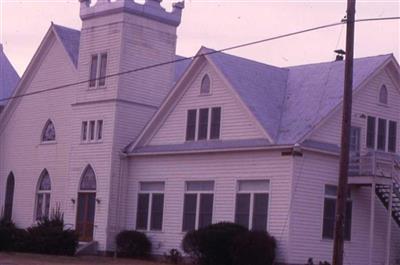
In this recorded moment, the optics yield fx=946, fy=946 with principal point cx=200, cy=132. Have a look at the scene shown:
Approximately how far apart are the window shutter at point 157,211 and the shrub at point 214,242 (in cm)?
440

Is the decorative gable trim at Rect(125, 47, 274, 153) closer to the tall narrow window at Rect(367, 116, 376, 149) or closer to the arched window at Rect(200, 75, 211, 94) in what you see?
the arched window at Rect(200, 75, 211, 94)

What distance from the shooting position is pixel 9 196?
169 feet

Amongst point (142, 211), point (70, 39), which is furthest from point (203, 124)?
point (70, 39)

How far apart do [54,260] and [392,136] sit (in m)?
15.1

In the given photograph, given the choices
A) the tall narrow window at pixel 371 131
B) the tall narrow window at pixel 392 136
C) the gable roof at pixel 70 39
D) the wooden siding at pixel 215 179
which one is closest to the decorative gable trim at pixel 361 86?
the wooden siding at pixel 215 179

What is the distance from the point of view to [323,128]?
36.6 metres

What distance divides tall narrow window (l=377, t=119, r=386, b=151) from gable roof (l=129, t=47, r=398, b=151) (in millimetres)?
2527

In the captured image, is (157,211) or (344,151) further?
(157,211)

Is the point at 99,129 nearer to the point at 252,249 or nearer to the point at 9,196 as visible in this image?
the point at 9,196

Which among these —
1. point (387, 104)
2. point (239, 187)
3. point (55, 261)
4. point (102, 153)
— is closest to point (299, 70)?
point (387, 104)

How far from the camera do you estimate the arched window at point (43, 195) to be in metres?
48.2

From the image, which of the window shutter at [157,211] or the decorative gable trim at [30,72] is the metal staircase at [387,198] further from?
the decorative gable trim at [30,72]

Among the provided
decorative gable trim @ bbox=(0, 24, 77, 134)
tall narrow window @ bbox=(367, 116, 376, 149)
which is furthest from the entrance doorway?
tall narrow window @ bbox=(367, 116, 376, 149)

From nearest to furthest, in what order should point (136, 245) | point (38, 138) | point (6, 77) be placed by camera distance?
point (136, 245) < point (38, 138) < point (6, 77)
